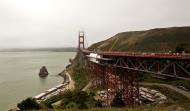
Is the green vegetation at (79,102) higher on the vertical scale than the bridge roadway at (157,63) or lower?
lower

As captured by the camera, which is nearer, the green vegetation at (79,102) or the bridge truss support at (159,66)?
the bridge truss support at (159,66)

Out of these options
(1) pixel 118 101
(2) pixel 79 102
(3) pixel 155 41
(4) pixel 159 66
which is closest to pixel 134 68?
(4) pixel 159 66

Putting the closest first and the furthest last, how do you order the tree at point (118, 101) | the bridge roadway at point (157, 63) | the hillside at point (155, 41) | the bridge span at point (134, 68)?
the bridge roadway at point (157, 63), the bridge span at point (134, 68), the tree at point (118, 101), the hillside at point (155, 41)

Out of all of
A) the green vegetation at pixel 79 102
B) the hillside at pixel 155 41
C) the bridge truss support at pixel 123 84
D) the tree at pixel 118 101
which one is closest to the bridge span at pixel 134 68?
the bridge truss support at pixel 123 84

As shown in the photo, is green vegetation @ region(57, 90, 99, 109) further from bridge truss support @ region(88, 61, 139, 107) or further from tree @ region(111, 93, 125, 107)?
bridge truss support @ region(88, 61, 139, 107)

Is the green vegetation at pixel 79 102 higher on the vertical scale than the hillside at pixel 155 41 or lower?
lower

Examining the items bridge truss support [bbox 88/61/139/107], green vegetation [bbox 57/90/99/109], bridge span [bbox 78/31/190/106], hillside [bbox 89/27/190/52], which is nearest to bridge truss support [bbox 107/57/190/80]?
bridge span [bbox 78/31/190/106]

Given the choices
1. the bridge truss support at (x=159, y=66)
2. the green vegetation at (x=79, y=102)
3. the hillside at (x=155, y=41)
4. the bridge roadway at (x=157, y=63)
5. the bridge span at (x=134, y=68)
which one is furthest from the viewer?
the hillside at (x=155, y=41)

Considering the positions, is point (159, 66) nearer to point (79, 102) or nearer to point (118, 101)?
point (118, 101)

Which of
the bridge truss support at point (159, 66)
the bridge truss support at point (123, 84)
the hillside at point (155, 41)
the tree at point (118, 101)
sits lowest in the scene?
the tree at point (118, 101)

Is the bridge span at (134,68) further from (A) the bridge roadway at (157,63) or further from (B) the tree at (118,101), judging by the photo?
(B) the tree at (118,101)

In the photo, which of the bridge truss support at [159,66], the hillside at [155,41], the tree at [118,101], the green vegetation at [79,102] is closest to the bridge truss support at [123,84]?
the tree at [118,101]

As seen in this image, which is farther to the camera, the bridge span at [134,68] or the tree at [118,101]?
the tree at [118,101]

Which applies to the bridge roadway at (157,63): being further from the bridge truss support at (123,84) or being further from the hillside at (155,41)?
the hillside at (155,41)
